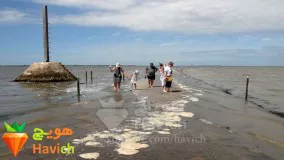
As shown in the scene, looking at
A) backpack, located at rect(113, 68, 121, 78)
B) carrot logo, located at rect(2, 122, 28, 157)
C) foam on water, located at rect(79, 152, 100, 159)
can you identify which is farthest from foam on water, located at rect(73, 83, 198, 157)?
A: backpack, located at rect(113, 68, 121, 78)

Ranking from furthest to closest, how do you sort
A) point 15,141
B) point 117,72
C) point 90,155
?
point 117,72 → point 15,141 → point 90,155

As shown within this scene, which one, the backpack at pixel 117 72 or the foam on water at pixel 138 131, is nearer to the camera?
the foam on water at pixel 138 131

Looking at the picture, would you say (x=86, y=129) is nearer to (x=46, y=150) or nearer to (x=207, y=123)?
(x=46, y=150)

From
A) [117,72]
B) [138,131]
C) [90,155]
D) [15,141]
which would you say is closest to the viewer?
[90,155]

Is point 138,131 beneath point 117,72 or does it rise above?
beneath

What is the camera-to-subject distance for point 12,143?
24.7ft

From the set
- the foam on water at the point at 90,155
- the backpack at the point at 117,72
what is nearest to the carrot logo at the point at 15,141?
the foam on water at the point at 90,155

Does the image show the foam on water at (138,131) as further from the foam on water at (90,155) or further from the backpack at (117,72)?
the backpack at (117,72)

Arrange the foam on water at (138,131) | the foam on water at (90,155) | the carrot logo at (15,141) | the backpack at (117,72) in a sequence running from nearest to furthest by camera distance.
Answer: the foam on water at (90,155) < the carrot logo at (15,141) < the foam on water at (138,131) < the backpack at (117,72)

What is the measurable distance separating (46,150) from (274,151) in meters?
6.18

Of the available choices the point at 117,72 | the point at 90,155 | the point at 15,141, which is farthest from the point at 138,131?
the point at 117,72

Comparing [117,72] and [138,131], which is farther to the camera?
[117,72]

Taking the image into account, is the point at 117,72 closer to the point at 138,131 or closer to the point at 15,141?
the point at 138,131

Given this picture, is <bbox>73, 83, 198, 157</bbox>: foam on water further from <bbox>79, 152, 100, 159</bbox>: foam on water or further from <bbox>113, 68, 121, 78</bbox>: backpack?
<bbox>113, 68, 121, 78</bbox>: backpack
